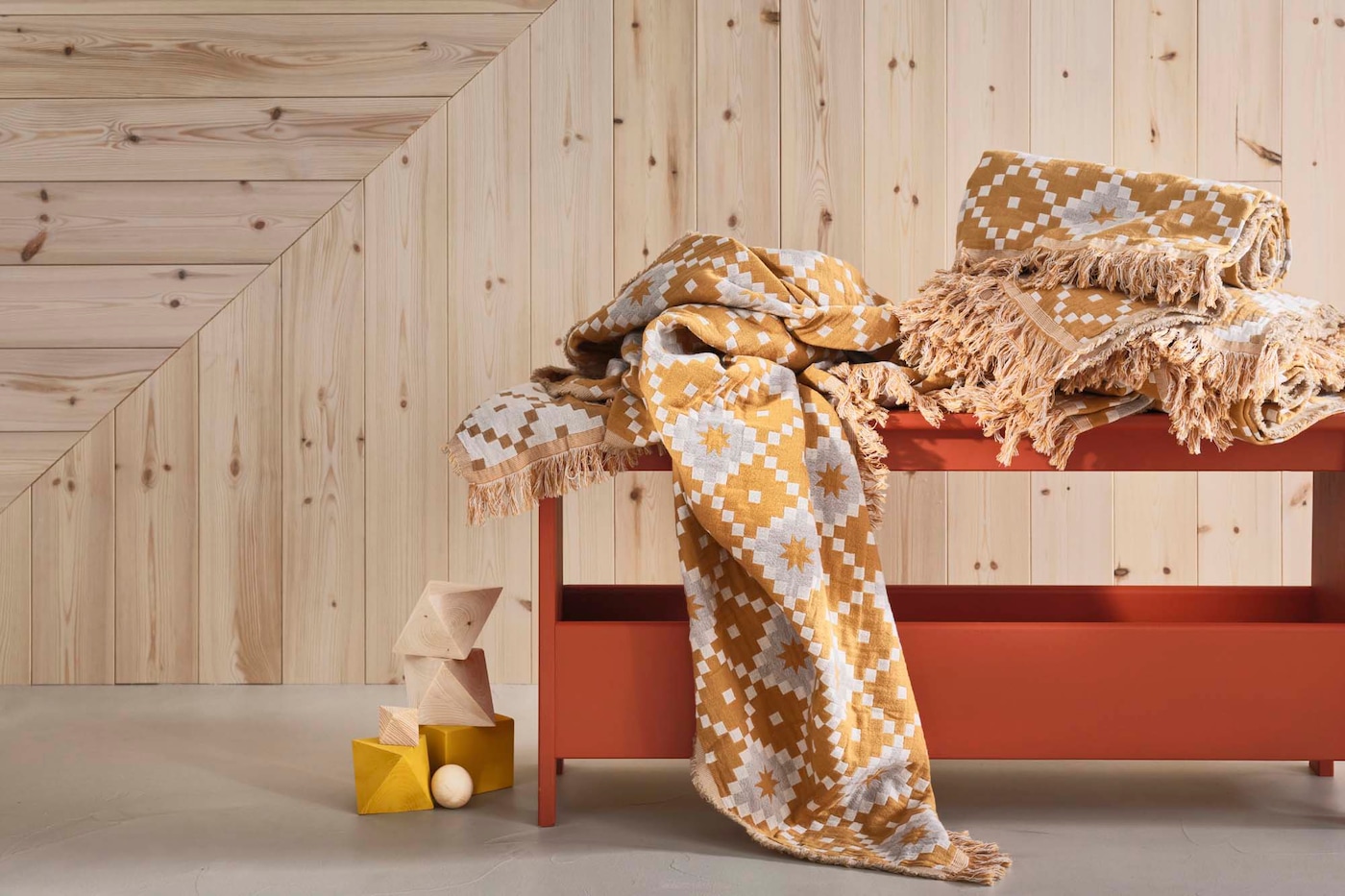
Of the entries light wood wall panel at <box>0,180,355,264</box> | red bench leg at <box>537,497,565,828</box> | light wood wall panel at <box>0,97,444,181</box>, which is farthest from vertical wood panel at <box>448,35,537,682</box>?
red bench leg at <box>537,497,565,828</box>

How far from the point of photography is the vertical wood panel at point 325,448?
6.84 feet

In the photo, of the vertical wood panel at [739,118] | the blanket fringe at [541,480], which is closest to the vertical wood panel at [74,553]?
the blanket fringe at [541,480]

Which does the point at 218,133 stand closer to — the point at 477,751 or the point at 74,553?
the point at 74,553

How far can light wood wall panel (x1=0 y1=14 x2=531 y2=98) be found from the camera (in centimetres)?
206

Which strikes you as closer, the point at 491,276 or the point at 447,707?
the point at 447,707

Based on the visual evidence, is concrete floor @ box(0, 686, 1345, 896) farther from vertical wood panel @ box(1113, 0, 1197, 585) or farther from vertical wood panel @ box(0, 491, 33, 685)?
vertical wood panel @ box(1113, 0, 1197, 585)

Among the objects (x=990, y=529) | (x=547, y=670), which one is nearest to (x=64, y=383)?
(x=547, y=670)

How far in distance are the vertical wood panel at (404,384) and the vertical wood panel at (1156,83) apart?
1.31 m

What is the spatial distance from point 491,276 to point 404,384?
272 mm

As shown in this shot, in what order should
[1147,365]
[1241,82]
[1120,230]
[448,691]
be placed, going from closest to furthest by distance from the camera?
1. [1147,365]
2. [1120,230]
3. [448,691]
4. [1241,82]

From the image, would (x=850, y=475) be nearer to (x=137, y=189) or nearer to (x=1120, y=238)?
(x=1120, y=238)

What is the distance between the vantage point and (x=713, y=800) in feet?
4.20

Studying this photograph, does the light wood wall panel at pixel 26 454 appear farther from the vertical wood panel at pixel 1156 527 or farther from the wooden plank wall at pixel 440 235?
the vertical wood panel at pixel 1156 527

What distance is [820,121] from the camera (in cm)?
205
